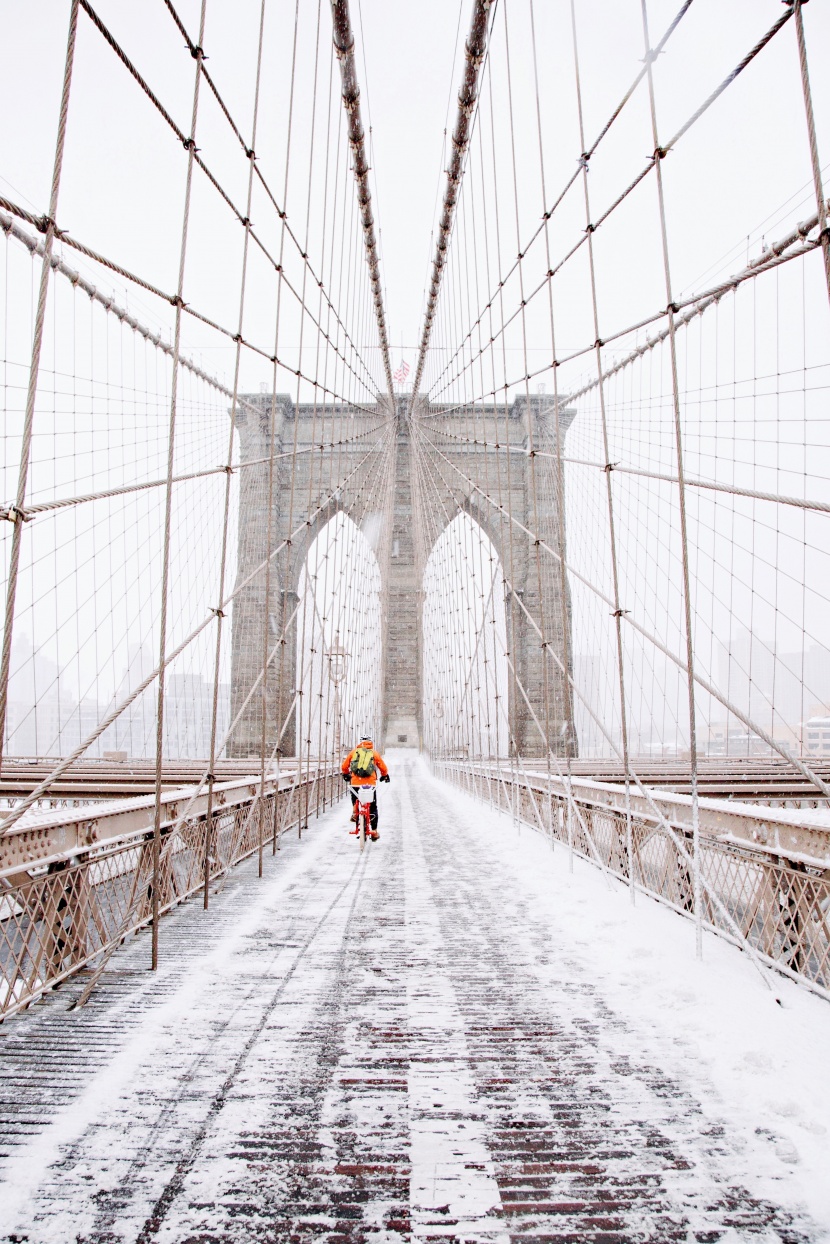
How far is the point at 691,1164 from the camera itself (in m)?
1.45

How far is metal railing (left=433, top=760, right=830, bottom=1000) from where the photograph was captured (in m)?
2.47

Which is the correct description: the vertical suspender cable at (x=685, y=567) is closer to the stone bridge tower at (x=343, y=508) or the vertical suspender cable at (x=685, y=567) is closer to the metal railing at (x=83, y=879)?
the metal railing at (x=83, y=879)

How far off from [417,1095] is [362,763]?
4.94 metres

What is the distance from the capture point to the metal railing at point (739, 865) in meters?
2.47

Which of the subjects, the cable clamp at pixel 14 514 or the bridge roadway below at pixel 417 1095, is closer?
the bridge roadway below at pixel 417 1095

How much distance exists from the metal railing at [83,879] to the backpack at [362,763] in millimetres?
1559

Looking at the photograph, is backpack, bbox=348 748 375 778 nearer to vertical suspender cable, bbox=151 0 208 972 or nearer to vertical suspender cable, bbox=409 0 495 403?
vertical suspender cable, bbox=151 0 208 972

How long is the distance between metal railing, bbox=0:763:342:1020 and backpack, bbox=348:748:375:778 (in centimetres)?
156

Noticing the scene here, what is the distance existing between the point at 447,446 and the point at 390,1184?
86.4ft

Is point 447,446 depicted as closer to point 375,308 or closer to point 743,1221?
point 375,308

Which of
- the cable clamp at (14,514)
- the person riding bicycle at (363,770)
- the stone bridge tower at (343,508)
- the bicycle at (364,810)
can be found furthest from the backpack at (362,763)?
the stone bridge tower at (343,508)

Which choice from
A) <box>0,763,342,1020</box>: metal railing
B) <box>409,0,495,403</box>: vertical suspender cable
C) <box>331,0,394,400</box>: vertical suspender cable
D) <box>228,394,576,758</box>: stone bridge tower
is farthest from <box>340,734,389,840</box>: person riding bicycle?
<box>228,394,576,758</box>: stone bridge tower

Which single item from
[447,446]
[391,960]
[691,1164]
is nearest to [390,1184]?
[691,1164]

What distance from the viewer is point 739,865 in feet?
10.4
